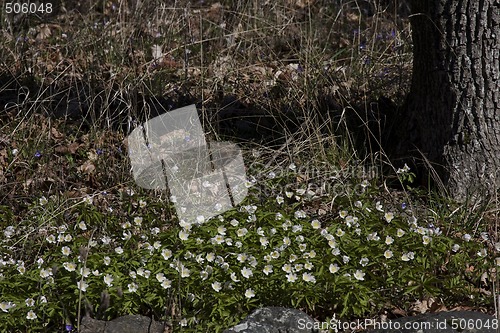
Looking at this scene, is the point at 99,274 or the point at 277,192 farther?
the point at 277,192

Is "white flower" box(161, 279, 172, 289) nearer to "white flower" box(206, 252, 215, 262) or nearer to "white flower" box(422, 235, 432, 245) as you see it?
"white flower" box(206, 252, 215, 262)

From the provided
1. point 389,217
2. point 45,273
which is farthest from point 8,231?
point 389,217

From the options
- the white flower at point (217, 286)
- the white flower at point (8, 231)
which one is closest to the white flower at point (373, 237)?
the white flower at point (217, 286)

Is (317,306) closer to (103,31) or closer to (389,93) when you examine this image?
(389,93)

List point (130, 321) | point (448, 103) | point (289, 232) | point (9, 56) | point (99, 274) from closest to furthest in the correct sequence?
point (130, 321), point (99, 274), point (289, 232), point (448, 103), point (9, 56)

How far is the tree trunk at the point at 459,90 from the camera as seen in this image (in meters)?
4.52

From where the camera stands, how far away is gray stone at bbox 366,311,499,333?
3.50 m

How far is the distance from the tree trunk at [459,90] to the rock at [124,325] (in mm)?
2212

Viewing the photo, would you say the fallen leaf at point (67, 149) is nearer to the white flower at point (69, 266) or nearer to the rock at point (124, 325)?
the white flower at point (69, 266)

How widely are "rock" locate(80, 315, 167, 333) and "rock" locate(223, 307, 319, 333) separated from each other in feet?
1.17

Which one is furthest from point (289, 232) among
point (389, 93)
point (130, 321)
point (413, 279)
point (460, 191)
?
point (389, 93)

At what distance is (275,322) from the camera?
353 centimetres

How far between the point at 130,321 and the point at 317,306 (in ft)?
3.08

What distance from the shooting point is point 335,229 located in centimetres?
414
